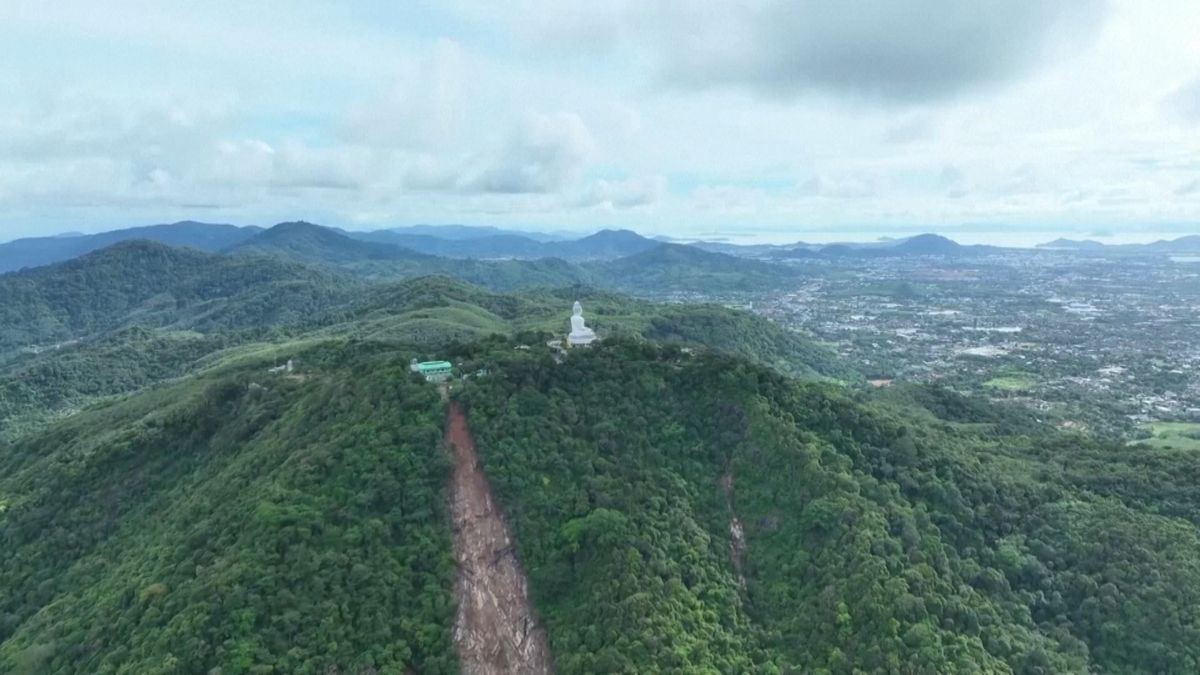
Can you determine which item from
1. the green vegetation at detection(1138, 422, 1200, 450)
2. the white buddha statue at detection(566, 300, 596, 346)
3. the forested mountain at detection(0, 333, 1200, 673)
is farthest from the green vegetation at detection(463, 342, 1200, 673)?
the green vegetation at detection(1138, 422, 1200, 450)

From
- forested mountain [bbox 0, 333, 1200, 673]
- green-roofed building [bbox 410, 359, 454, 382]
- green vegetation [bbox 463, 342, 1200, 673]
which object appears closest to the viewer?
forested mountain [bbox 0, 333, 1200, 673]

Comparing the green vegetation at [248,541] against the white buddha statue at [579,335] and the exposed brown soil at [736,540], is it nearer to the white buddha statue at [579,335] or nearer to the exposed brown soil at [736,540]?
the white buddha statue at [579,335]

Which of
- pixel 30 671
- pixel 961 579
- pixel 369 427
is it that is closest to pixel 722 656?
pixel 961 579

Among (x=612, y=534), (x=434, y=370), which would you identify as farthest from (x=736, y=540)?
(x=434, y=370)

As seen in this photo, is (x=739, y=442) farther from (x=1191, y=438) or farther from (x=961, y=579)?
(x=1191, y=438)

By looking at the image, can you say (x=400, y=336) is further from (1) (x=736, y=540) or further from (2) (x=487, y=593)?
(1) (x=736, y=540)

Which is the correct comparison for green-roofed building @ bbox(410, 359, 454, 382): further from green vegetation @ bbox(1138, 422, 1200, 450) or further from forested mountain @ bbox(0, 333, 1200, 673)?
green vegetation @ bbox(1138, 422, 1200, 450)
